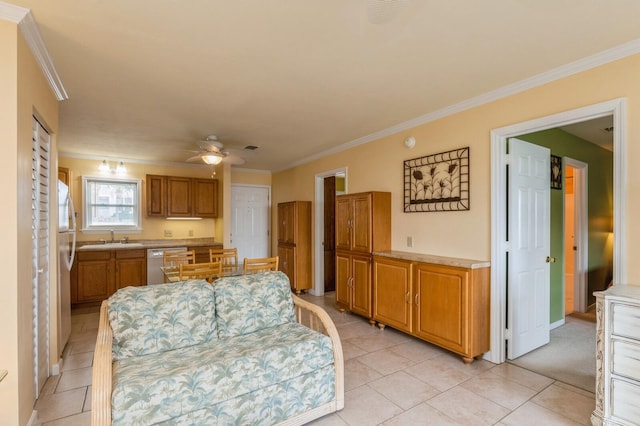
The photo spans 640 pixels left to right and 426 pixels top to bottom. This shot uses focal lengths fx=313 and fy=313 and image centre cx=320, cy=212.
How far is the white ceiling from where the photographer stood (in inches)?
71.4

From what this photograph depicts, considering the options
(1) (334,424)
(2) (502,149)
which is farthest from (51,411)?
(2) (502,149)

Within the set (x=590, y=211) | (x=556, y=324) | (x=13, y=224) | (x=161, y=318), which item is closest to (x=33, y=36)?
(x=13, y=224)

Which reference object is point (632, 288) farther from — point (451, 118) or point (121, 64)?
point (121, 64)

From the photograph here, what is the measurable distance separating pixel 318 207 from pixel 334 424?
3.82 meters

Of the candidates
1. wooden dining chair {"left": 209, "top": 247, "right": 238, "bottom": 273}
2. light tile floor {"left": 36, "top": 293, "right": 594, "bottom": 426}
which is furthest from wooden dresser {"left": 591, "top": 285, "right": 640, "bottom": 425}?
wooden dining chair {"left": 209, "top": 247, "right": 238, "bottom": 273}

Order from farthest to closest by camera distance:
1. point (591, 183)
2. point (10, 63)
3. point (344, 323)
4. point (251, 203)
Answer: point (251, 203)
point (591, 183)
point (344, 323)
point (10, 63)

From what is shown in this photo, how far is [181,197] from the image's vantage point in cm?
586

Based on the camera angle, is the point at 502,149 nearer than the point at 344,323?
Yes

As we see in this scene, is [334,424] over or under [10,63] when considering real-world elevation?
under

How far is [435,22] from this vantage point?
1918 millimetres

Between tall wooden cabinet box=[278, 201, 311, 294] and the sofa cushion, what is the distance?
3.30 meters

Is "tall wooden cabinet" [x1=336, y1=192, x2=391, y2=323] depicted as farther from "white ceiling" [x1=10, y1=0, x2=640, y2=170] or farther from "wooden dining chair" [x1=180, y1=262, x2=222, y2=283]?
"wooden dining chair" [x1=180, y1=262, x2=222, y2=283]

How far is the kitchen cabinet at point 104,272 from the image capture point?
4828 mm

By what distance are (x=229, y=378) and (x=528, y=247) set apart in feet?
10.1
